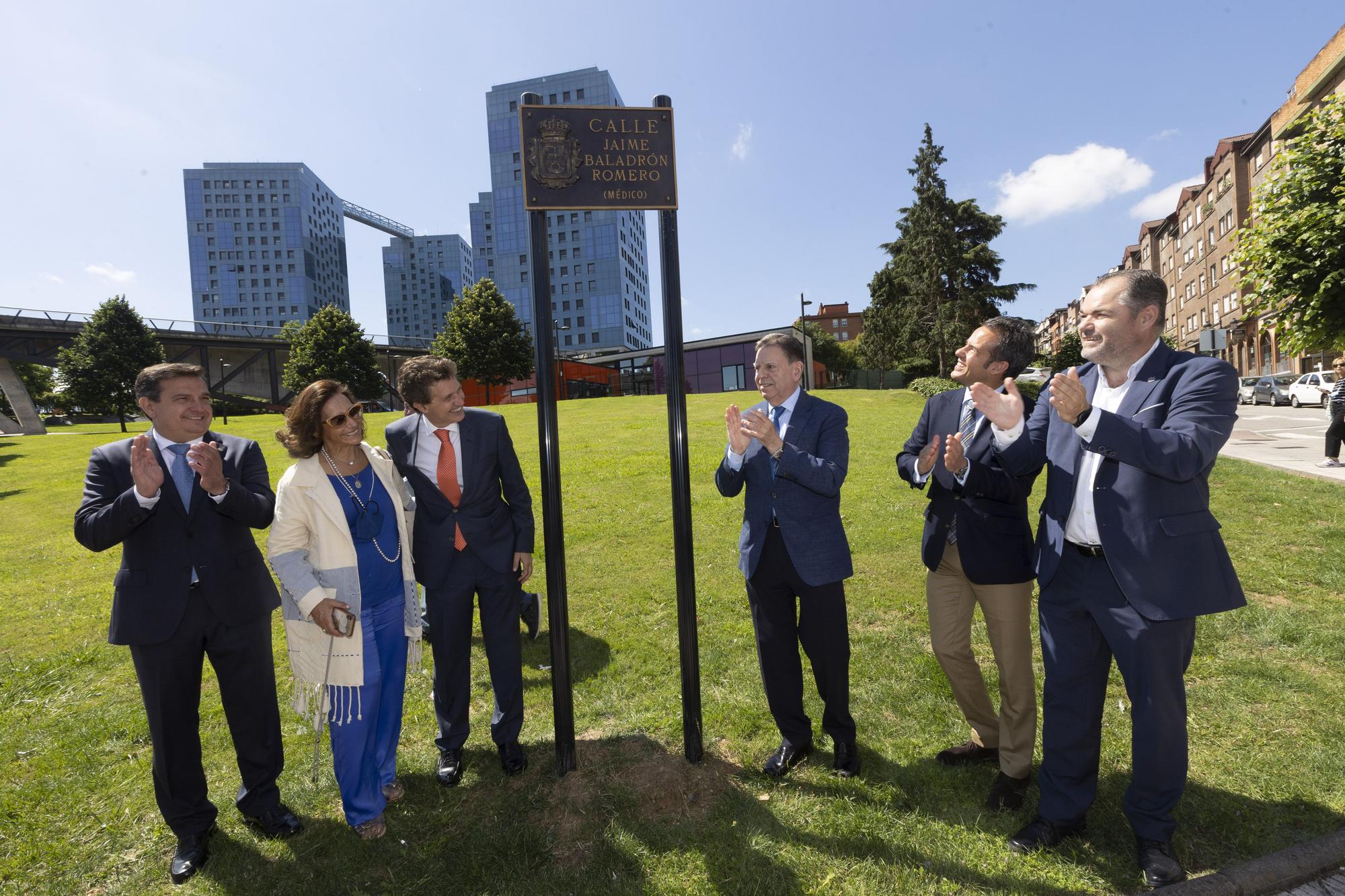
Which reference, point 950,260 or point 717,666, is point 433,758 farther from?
point 950,260

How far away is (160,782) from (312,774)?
810 millimetres

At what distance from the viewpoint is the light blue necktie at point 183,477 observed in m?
3.19

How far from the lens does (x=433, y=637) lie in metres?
3.77

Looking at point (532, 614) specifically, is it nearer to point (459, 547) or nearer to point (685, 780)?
point (459, 547)

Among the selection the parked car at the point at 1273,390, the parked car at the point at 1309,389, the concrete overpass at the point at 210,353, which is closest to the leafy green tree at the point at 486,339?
the concrete overpass at the point at 210,353

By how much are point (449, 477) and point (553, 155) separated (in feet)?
6.05

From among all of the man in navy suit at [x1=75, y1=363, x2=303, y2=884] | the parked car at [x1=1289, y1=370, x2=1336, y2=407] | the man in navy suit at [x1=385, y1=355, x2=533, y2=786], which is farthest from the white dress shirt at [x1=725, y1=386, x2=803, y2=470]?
the parked car at [x1=1289, y1=370, x2=1336, y2=407]

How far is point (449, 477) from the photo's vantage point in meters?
3.79

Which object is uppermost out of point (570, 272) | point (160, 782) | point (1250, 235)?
point (570, 272)

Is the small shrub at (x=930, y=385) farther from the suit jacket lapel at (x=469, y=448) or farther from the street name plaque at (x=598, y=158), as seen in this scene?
the suit jacket lapel at (x=469, y=448)

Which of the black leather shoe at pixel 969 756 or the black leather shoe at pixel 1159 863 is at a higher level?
the black leather shoe at pixel 1159 863

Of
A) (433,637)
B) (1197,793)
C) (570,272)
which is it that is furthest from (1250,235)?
(570,272)

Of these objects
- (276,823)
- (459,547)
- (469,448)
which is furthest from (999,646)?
(276,823)

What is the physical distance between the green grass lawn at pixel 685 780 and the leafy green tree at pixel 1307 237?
153 inches
